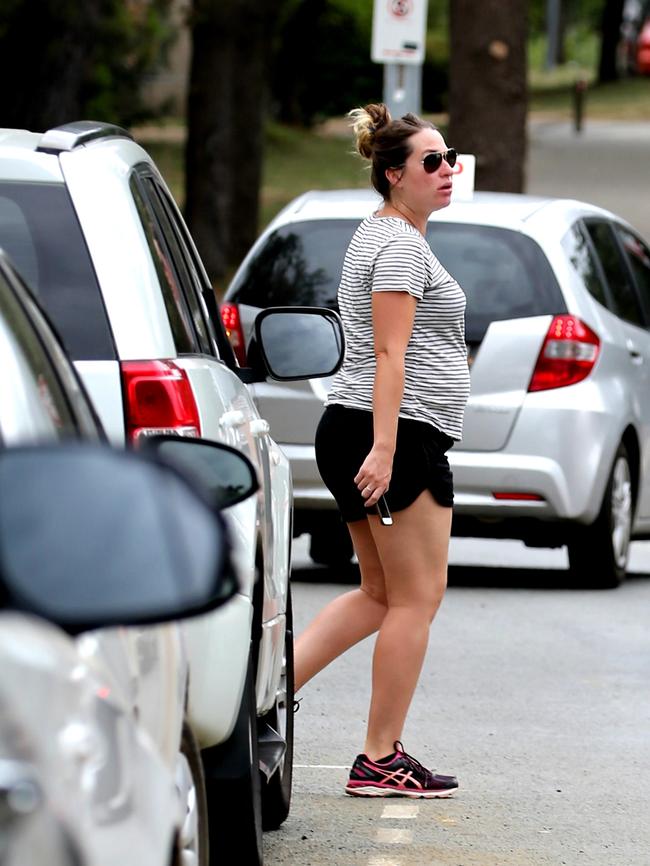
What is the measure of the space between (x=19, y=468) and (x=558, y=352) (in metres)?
7.64

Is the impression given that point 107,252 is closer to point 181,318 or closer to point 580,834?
point 181,318

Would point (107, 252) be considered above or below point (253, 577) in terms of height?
above

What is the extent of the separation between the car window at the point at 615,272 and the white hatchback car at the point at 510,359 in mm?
242

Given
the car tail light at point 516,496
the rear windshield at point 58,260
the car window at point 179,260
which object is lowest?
the car tail light at point 516,496

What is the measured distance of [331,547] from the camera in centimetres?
1116

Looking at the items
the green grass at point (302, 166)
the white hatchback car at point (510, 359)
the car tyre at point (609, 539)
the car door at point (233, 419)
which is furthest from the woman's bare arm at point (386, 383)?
the green grass at point (302, 166)

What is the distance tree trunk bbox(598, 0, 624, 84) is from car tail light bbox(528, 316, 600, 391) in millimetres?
58358

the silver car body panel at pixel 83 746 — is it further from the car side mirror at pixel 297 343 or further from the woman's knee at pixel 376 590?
the woman's knee at pixel 376 590

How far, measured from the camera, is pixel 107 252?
14.2 feet

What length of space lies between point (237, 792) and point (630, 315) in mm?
6739

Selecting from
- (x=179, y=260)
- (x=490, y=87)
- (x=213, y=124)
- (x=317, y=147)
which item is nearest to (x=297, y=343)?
(x=179, y=260)

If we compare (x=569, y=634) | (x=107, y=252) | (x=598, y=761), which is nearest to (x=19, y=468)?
(x=107, y=252)

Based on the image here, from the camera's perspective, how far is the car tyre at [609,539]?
404 inches

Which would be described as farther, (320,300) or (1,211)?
(320,300)
